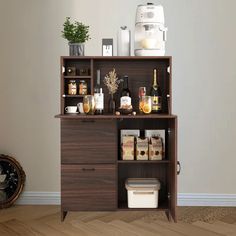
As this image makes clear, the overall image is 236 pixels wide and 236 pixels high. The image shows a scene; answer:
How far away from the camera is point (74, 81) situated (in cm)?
320

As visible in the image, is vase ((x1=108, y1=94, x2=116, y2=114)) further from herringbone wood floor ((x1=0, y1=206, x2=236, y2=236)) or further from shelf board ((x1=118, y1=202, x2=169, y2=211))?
herringbone wood floor ((x1=0, y1=206, x2=236, y2=236))

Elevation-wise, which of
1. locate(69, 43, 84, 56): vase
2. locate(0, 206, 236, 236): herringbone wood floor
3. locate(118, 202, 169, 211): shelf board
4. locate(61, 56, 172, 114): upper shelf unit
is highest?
locate(69, 43, 84, 56): vase

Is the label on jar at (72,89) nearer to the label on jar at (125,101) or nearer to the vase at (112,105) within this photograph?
the vase at (112,105)

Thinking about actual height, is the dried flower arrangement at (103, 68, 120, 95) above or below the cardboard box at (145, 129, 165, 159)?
above

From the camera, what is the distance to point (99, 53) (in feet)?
11.7

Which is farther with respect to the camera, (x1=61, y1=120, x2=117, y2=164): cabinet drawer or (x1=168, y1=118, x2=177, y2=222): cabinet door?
(x1=61, y1=120, x2=117, y2=164): cabinet drawer

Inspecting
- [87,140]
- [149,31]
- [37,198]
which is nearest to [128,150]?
[87,140]

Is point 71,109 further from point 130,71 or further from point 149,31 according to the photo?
point 149,31

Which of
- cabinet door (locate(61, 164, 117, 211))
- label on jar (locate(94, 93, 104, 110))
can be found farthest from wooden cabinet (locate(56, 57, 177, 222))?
label on jar (locate(94, 93, 104, 110))

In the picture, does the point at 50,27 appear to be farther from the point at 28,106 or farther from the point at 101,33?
the point at 28,106

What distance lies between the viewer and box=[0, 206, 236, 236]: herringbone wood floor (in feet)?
9.54

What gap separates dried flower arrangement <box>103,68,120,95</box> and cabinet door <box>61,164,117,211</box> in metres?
0.60

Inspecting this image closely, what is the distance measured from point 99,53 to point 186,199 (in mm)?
1524

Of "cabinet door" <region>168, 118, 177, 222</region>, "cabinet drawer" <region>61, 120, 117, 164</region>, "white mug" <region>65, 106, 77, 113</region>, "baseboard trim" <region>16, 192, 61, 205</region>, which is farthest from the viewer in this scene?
"baseboard trim" <region>16, 192, 61, 205</region>
